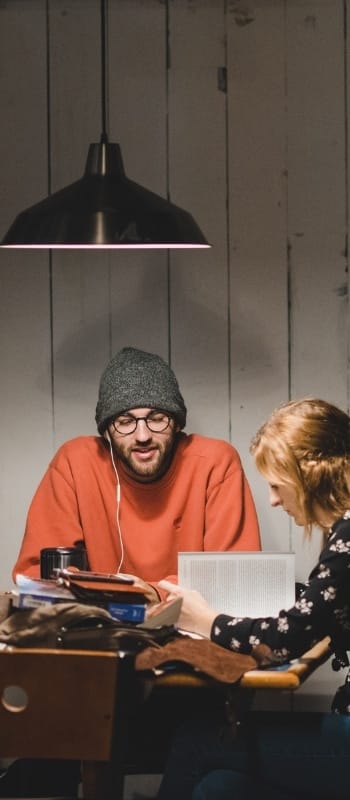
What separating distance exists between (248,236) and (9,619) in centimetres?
183

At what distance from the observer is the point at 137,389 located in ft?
11.4

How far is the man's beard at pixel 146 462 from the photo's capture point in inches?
137

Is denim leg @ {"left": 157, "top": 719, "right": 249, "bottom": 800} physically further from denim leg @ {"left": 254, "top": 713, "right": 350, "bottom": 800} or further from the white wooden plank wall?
the white wooden plank wall

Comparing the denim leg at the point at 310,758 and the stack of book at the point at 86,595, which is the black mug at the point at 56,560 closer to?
the stack of book at the point at 86,595

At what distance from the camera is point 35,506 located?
3.58 m

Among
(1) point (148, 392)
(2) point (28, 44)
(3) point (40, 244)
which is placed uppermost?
(2) point (28, 44)

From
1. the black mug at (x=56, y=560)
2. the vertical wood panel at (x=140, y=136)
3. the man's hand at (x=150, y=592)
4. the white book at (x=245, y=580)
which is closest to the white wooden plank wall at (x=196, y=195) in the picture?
the vertical wood panel at (x=140, y=136)

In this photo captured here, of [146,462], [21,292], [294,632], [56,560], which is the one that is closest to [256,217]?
[21,292]

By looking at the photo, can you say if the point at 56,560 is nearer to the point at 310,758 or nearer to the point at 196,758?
the point at 196,758

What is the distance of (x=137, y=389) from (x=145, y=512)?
0.35m

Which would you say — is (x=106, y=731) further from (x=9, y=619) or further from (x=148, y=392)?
(x=148, y=392)

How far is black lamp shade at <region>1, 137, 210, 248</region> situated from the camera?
301 cm

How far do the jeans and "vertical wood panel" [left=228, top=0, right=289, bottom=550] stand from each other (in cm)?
150

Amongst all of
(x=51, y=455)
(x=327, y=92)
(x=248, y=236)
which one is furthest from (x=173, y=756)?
(x=327, y=92)
